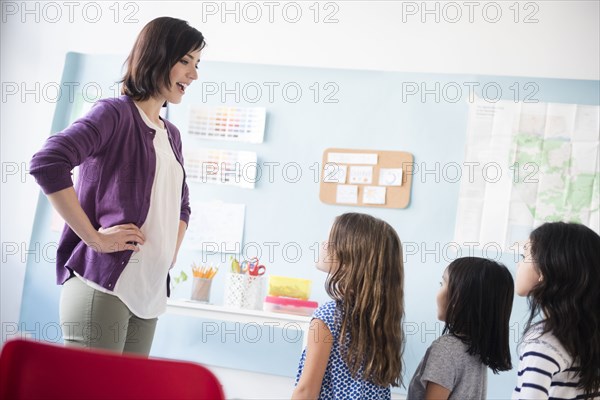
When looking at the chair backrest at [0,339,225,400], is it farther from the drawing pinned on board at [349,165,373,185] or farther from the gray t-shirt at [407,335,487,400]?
the drawing pinned on board at [349,165,373,185]

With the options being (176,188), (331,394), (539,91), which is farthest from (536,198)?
(176,188)

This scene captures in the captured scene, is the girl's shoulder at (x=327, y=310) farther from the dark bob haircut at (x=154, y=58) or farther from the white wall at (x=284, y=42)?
the white wall at (x=284, y=42)

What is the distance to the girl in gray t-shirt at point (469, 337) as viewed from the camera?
196cm

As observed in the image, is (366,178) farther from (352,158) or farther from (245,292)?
(245,292)

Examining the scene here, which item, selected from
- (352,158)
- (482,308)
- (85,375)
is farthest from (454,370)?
(352,158)

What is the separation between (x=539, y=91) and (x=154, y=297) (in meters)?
2.06

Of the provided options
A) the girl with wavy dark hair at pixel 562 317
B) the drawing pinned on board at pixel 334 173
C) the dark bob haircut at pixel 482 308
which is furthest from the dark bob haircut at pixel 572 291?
the drawing pinned on board at pixel 334 173

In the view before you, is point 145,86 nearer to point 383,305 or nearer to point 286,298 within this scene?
point 383,305

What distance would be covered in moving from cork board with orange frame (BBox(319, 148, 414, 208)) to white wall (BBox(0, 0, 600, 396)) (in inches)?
16.1

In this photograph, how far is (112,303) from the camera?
67.9 inches

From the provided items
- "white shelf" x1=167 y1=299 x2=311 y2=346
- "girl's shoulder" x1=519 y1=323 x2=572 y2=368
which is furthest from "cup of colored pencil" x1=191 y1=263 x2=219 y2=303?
"girl's shoulder" x1=519 y1=323 x2=572 y2=368

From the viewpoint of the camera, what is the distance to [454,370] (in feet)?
6.44

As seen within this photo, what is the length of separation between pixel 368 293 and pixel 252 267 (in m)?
1.39

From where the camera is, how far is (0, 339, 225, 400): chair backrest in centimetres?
105
